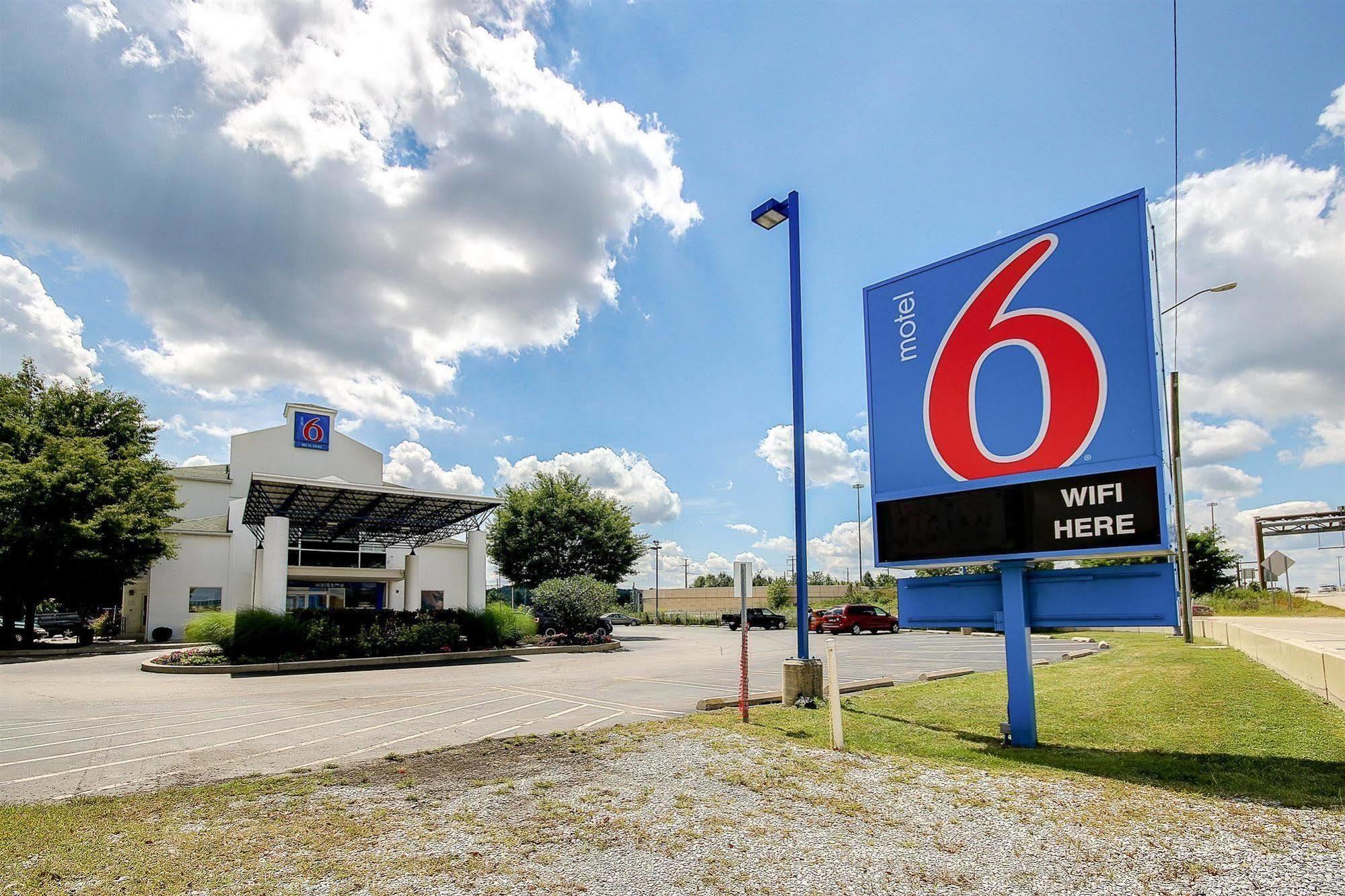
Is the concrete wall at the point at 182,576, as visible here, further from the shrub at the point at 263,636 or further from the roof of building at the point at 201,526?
the shrub at the point at 263,636

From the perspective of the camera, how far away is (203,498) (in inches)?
1625

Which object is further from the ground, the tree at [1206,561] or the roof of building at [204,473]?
the roof of building at [204,473]

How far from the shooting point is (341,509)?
101 ft


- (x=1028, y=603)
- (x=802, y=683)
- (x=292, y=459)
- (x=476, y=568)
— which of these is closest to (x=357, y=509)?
(x=476, y=568)

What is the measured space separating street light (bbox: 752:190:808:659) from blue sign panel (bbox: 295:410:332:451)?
3810cm

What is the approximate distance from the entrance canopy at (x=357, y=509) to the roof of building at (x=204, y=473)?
10.0m

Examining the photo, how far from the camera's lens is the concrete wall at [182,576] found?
3338 cm

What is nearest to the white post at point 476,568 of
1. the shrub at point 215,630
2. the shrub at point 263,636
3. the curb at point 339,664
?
the curb at point 339,664

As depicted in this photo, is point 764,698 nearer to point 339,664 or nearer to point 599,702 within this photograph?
point 599,702

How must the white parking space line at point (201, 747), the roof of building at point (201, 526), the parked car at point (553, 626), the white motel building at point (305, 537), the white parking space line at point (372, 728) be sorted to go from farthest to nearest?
1. the roof of building at point (201, 526)
2. the parked car at point (553, 626)
3. the white motel building at point (305, 537)
4. the white parking space line at point (372, 728)
5. the white parking space line at point (201, 747)

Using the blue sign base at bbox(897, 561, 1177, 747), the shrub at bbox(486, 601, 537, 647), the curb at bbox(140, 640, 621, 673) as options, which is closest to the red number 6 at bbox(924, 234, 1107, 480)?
the blue sign base at bbox(897, 561, 1177, 747)

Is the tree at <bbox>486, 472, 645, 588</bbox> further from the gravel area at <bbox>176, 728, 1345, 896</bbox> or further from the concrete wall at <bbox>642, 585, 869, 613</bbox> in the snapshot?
the gravel area at <bbox>176, 728, 1345, 896</bbox>

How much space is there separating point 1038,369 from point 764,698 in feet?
22.0

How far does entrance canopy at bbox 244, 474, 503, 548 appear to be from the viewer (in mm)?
26344
